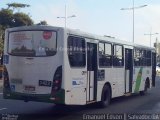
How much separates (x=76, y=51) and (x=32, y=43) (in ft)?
4.94

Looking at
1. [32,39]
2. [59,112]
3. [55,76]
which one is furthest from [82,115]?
[32,39]

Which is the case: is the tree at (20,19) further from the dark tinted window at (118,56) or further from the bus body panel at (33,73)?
the bus body panel at (33,73)

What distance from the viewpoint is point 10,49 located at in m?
13.9

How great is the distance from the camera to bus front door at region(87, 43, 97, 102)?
48.6 feet

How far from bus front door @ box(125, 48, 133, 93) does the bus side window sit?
5.35 m

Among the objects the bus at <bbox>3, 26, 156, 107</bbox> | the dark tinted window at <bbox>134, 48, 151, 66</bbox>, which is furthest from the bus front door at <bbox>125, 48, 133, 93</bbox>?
the bus at <bbox>3, 26, 156, 107</bbox>

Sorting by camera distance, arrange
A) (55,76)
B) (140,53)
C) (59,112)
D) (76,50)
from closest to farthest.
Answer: (55,76), (76,50), (59,112), (140,53)

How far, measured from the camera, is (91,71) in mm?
15070

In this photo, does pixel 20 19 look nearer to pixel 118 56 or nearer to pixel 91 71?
pixel 118 56

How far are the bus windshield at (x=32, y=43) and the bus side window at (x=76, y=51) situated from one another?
630 mm

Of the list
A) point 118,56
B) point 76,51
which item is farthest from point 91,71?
point 118,56

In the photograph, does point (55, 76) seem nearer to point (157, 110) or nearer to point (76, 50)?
point (76, 50)

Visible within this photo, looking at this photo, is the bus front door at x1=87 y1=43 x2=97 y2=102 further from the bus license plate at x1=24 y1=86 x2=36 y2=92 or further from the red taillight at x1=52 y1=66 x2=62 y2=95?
the bus license plate at x1=24 y1=86 x2=36 y2=92

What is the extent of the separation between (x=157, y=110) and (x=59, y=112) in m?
3.83
